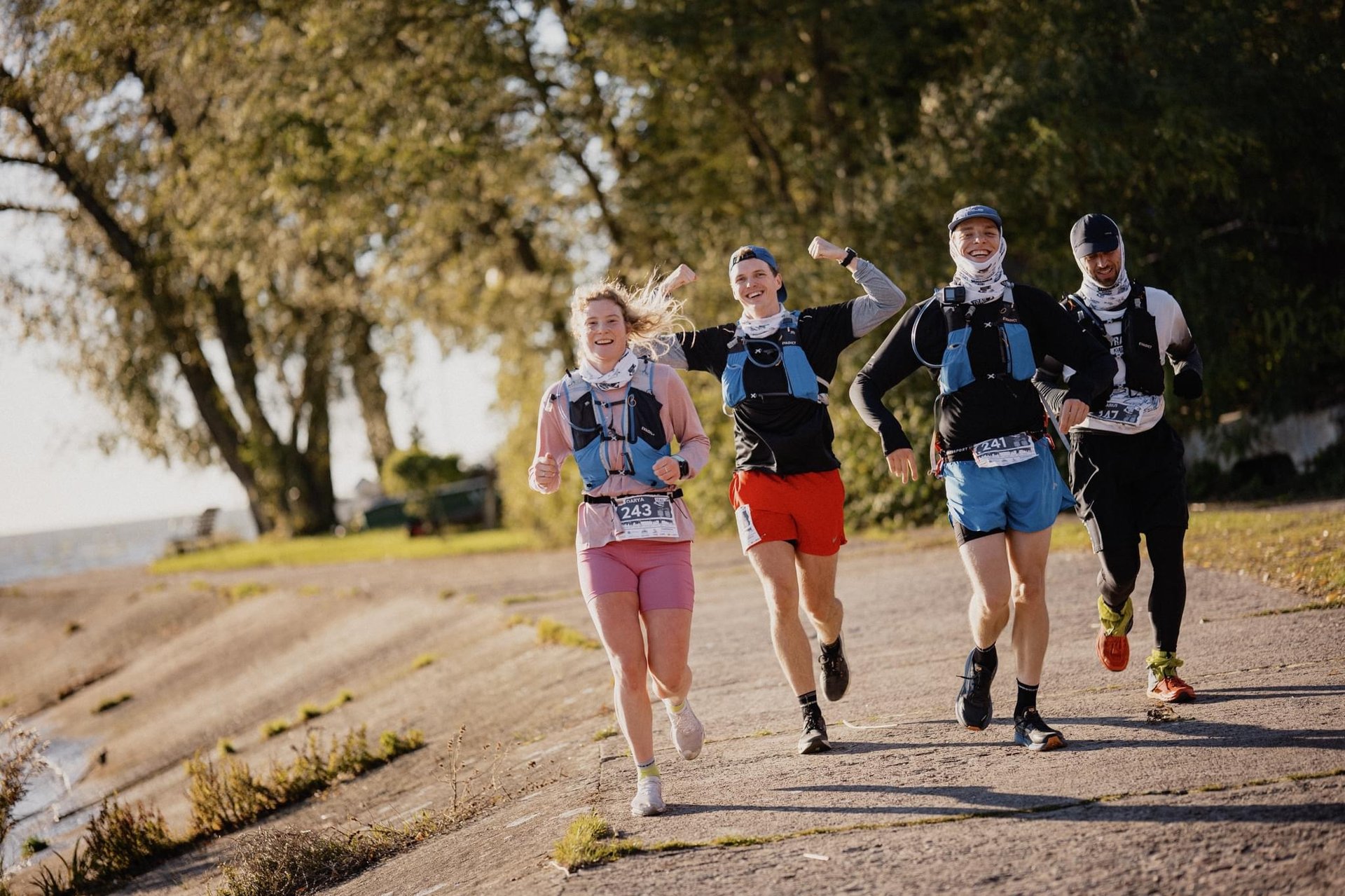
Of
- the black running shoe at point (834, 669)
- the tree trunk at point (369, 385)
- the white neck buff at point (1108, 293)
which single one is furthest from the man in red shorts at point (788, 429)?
the tree trunk at point (369, 385)

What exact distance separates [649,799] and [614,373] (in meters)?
1.75

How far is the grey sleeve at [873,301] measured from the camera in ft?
19.8

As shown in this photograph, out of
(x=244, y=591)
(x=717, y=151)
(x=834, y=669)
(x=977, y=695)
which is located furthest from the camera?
(x=244, y=591)

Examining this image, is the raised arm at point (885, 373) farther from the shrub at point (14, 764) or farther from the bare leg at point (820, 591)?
the shrub at point (14, 764)

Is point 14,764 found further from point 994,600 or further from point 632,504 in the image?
point 994,600

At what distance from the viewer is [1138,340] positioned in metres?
6.07

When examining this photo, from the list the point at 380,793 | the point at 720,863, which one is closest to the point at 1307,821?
the point at 720,863

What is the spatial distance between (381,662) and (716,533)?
5852 millimetres

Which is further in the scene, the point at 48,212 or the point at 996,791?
the point at 48,212

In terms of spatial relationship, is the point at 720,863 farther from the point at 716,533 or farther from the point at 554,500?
the point at 554,500

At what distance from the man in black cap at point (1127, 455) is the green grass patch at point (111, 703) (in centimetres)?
1529

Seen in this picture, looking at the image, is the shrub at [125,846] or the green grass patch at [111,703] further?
the green grass patch at [111,703]

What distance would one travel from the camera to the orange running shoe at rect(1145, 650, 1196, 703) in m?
5.84

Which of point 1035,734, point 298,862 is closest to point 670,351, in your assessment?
point 1035,734
